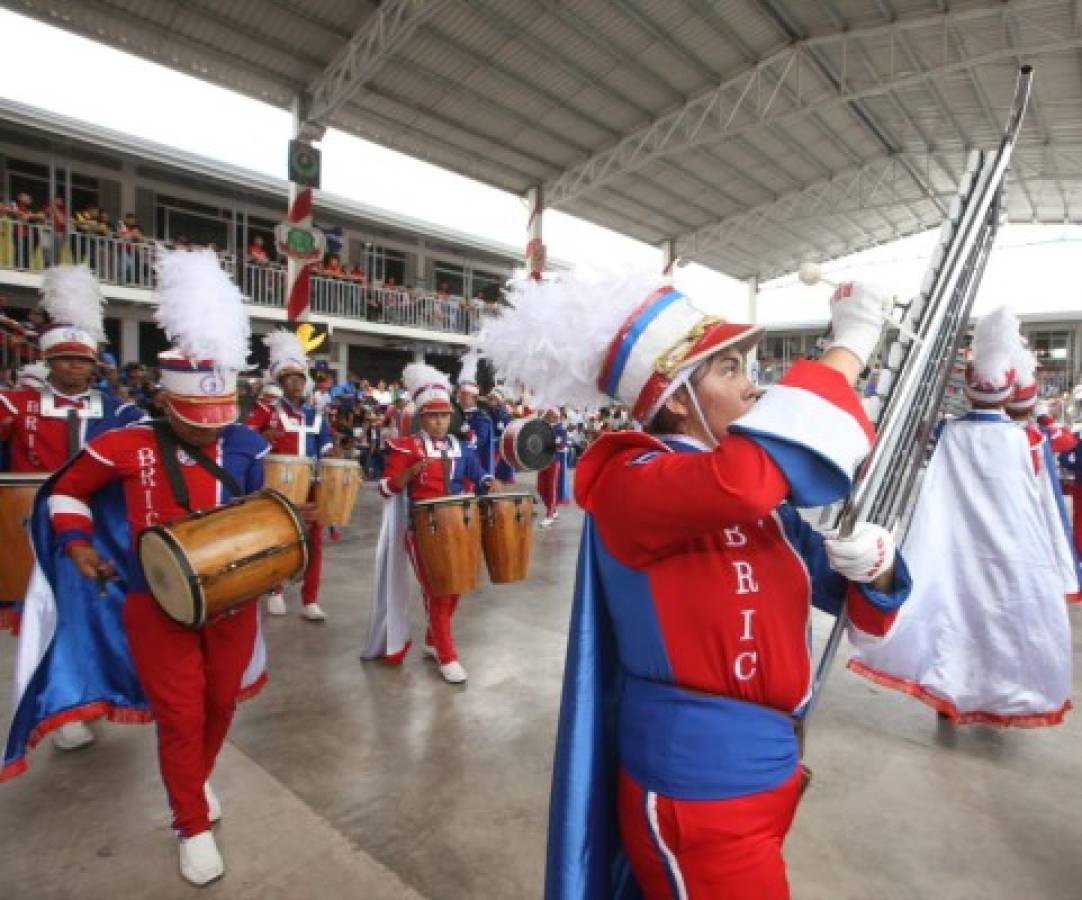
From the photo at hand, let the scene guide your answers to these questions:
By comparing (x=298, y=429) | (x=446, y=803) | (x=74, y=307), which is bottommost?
(x=446, y=803)

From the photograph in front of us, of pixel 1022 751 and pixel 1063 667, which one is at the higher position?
pixel 1063 667

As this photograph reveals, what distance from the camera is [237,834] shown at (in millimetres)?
2598

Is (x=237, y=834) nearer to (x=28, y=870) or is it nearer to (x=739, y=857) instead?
(x=28, y=870)

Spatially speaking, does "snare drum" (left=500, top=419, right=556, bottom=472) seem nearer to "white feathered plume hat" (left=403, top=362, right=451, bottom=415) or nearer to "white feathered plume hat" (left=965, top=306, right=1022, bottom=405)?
"white feathered plume hat" (left=403, top=362, right=451, bottom=415)

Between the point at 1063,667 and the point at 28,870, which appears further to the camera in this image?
the point at 1063,667

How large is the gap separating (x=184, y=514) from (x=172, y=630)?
Answer: 16.0 inches

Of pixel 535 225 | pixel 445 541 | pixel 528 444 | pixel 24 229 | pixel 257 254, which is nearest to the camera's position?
pixel 445 541

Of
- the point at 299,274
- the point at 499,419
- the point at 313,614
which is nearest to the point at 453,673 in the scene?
the point at 313,614

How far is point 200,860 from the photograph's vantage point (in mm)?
2348

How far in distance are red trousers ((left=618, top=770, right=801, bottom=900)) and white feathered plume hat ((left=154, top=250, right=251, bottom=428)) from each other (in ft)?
6.75

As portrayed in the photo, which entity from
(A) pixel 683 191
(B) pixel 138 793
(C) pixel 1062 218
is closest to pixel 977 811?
(B) pixel 138 793

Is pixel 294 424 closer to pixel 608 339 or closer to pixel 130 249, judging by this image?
pixel 608 339

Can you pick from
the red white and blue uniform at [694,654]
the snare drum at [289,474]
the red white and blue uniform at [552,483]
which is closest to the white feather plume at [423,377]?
the snare drum at [289,474]

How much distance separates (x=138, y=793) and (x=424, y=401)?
2.55m
